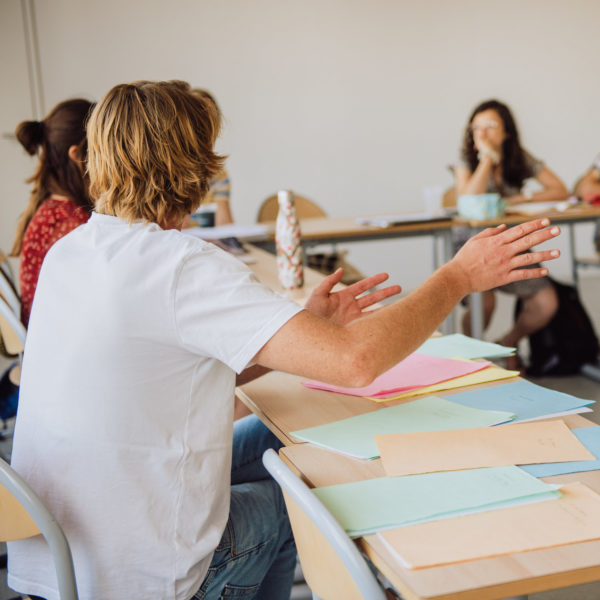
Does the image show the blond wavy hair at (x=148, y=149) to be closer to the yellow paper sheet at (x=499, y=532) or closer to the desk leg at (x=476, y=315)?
the yellow paper sheet at (x=499, y=532)

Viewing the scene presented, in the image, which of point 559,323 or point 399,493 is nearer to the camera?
point 399,493

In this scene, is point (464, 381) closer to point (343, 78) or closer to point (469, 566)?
point (469, 566)

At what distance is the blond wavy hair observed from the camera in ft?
3.22

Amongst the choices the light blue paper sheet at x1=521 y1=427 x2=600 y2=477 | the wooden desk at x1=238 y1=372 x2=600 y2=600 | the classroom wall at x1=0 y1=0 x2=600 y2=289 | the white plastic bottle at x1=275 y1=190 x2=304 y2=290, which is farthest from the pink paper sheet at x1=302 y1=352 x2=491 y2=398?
the classroom wall at x1=0 y1=0 x2=600 y2=289

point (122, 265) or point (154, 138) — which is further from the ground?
point (154, 138)

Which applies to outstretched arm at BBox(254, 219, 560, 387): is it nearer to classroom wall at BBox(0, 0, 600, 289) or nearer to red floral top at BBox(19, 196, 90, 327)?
red floral top at BBox(19, 196, 90, 327)

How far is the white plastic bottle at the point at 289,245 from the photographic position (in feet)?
6.50

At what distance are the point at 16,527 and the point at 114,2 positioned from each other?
495 centimetres

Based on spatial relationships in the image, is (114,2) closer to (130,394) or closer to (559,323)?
(559,323)

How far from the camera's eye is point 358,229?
3012 mm

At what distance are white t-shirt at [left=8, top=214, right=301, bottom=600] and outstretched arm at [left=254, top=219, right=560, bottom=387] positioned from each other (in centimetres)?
5

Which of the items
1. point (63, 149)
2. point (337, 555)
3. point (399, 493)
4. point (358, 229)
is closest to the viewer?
point (337, 555)

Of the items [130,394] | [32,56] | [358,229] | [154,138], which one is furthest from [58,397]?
[32,56]

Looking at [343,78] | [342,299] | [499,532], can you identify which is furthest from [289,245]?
[343,78]
